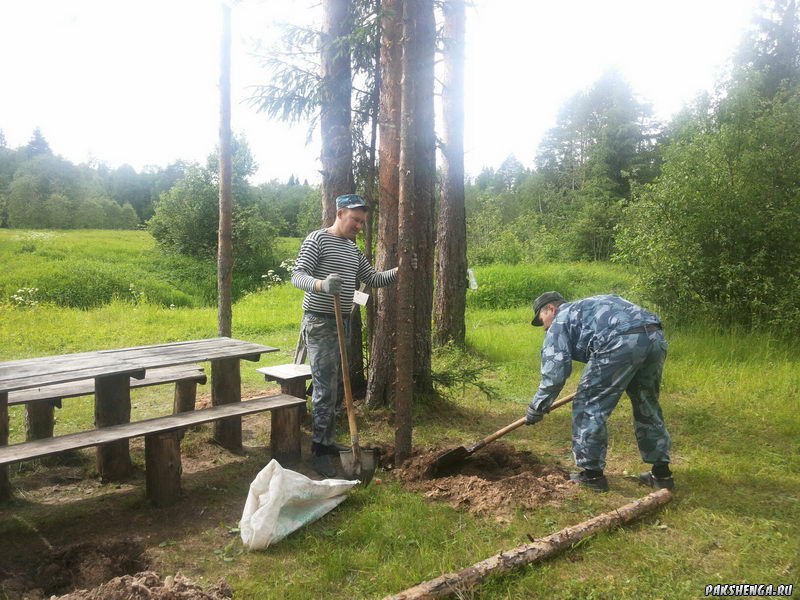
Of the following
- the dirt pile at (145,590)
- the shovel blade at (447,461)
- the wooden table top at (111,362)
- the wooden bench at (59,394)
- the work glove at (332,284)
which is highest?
the work glove at (332,284)

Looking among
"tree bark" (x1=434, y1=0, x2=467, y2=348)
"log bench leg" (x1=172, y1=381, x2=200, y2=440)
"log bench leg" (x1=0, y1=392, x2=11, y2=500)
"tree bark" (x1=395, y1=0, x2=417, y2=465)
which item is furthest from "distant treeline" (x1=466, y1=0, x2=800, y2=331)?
"log bench leg" (x1=0, y1=392, x2=11, y2=500)

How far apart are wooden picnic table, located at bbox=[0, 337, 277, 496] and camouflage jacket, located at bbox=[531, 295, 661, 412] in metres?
2.51

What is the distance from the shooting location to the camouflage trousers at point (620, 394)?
3877mm

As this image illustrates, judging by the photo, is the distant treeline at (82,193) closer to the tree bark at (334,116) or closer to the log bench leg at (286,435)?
the tree bark at (334,116)

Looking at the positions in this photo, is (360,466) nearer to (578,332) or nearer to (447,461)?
(447,461)

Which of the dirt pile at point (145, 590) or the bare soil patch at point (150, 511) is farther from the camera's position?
the bare soil patch at point (150, 511)

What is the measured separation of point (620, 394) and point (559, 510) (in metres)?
0.88

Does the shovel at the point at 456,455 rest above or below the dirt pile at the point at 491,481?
above

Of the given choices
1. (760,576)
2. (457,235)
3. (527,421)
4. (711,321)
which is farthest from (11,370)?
(711,321)

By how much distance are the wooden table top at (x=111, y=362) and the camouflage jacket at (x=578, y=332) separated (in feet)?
8.05

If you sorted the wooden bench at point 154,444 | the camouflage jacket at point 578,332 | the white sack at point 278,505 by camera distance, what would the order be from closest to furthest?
the white sack at point 278,505, the wooden bench at point 154,444, the camouflage jacket at point 578,332

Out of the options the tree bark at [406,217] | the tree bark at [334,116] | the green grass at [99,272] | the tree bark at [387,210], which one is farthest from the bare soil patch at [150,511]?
the green grass at [99,272]

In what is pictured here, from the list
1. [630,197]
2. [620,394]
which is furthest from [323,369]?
[630,197]

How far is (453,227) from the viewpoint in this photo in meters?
9.57
